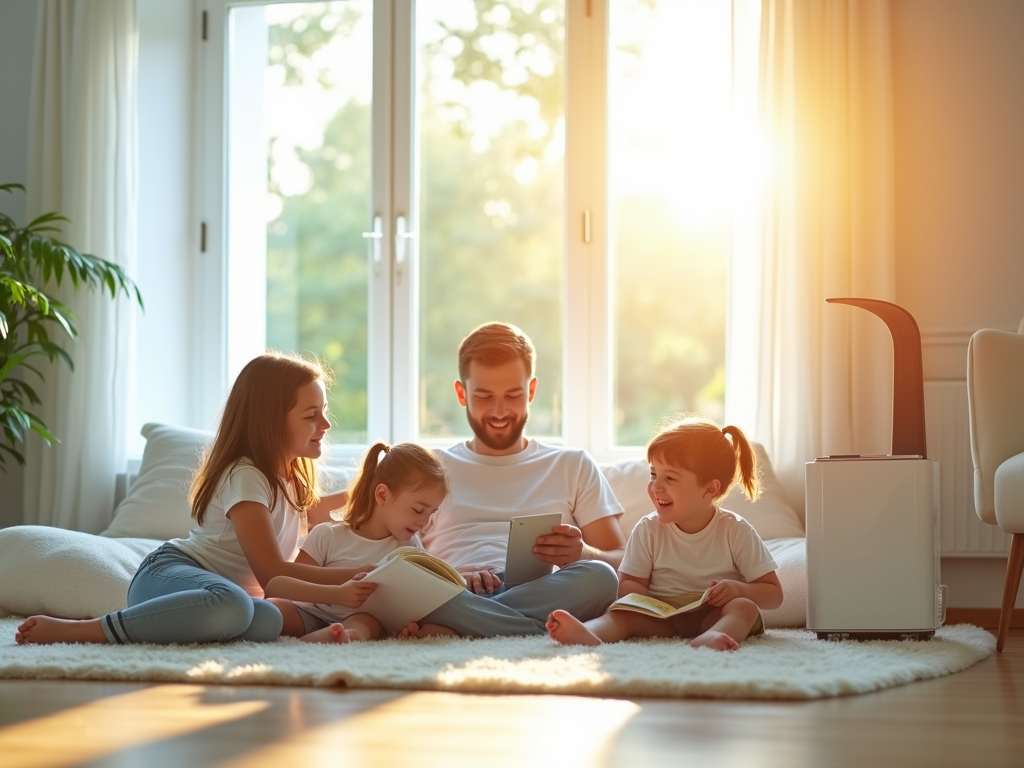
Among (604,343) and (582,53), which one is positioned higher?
(582,53)

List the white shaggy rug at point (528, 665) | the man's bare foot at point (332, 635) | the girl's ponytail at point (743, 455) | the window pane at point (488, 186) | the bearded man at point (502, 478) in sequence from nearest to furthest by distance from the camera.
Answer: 1. the white shaggy rug at point (528, 665)
2. the man's bare foot at point (332, 635)
3. the girl's ponytail at point (743, 455)
4. the bearded man at point (502, 478)
5. the window pane at point (488, 186)

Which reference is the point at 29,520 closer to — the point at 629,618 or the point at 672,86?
the point at 629,618

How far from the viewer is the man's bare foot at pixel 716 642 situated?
2.20 meters

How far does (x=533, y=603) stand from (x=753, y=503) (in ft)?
3.35

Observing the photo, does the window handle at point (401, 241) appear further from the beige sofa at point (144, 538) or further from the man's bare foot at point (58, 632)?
the man's bare foot at point (58, 632)

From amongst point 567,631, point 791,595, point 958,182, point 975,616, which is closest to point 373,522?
point 567,631

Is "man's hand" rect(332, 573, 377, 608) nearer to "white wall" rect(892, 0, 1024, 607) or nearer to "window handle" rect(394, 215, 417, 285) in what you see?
"window handle" rect(394, 215, 417, 285)

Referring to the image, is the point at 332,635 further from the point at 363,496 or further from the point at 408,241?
the point at 408,241

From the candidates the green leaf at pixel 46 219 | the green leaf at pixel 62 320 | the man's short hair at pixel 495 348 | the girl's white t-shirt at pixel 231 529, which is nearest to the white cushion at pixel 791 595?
the man's short hair at pixel 495 348

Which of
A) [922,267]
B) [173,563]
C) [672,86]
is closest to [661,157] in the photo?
[672,86]

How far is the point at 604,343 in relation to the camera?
383 centimetres

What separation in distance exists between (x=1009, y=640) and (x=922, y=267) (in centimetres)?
117

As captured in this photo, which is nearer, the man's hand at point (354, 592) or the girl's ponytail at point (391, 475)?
the man's hand at point (354, 592)

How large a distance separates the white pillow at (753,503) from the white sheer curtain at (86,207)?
5.48 ft
